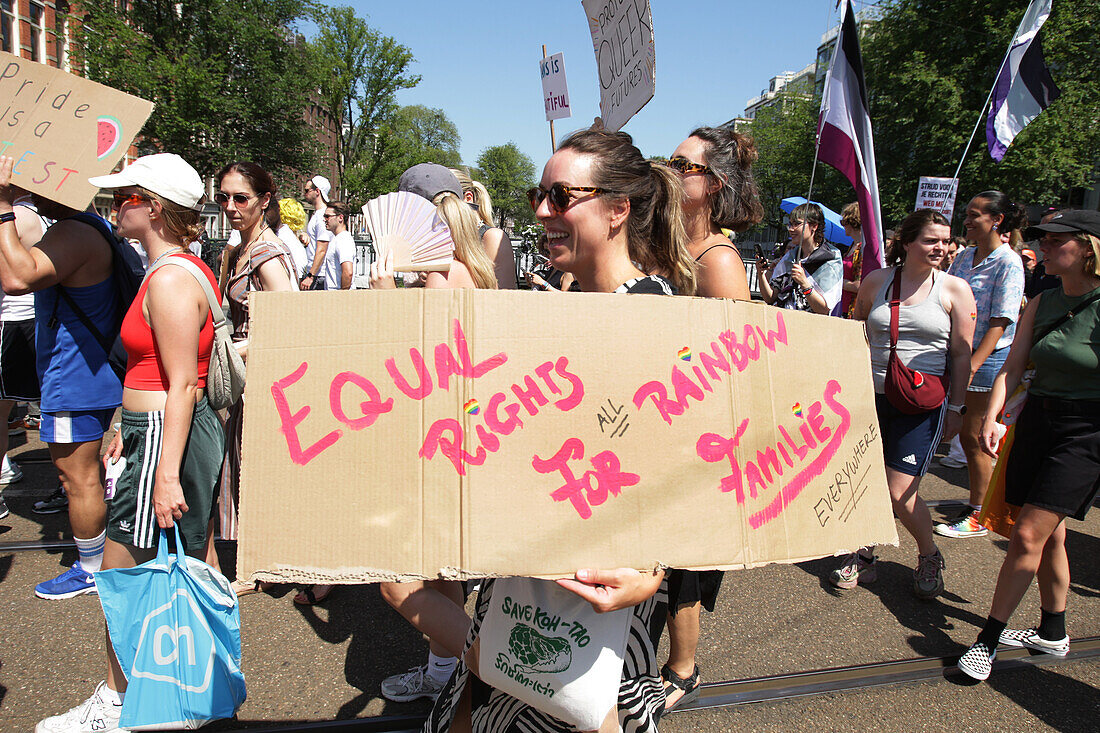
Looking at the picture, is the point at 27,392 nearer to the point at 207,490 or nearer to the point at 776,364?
the point at 207,490

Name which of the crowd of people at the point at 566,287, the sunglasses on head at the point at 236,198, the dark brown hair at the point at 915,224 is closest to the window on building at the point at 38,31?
the crowd of people at the point at 566,287

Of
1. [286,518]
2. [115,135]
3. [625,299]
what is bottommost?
[286,518]

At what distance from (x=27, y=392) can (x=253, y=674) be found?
2.50 metres

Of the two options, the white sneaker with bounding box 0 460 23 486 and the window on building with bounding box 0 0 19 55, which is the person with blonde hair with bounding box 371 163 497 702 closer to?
the white sneaker with bounding box 0 460 23 486

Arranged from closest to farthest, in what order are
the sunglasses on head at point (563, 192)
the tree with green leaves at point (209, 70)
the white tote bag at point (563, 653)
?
the white tote bag at point (563, 653)
the sunglasses on head at point (563, 192)
the tree with green leaves at point (209, 70)

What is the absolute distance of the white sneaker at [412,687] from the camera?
2574mm

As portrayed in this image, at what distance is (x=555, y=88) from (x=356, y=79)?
134ft

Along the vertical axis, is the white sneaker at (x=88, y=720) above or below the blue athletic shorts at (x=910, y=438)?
below

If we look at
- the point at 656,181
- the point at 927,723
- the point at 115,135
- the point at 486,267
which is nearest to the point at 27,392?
the point at 115,135

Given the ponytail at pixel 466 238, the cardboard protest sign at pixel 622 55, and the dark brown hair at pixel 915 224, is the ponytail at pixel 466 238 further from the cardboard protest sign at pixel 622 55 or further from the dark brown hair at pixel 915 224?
the dark brown hair at pixel 915 224

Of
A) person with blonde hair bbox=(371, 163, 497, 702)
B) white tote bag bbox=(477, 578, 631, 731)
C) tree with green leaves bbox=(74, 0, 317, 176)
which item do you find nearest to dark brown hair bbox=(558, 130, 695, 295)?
person with blonde hair bbox=(371, 163, 497, 702)

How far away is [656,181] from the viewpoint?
6.01 feet

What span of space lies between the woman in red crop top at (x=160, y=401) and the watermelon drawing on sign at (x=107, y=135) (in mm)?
180

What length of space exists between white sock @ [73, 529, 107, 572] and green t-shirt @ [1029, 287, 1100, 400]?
445 cm
